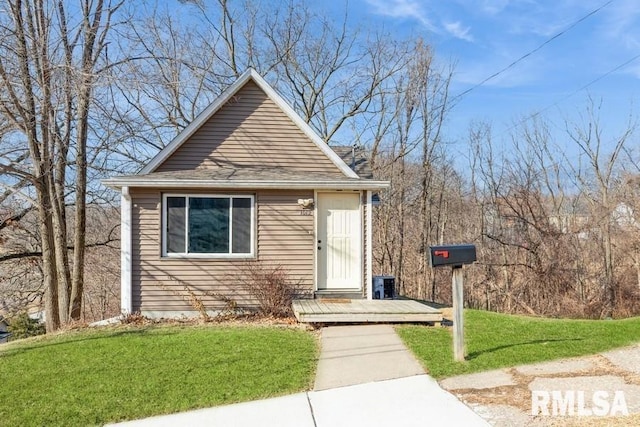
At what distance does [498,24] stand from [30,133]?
12488 mm

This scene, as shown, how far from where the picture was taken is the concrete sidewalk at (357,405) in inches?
143

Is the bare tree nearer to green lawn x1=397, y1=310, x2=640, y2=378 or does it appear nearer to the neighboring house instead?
the neighboring house

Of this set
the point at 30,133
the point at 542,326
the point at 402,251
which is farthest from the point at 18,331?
the point at 542,326

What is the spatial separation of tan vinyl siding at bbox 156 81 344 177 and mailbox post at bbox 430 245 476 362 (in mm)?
4853

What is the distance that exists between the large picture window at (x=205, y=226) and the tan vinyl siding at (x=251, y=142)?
997 millimetres

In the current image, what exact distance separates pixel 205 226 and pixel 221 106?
8.55 ft

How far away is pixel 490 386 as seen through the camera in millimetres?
4250

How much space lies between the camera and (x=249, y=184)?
8.51 m

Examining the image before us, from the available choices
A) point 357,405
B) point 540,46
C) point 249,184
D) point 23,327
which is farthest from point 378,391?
point 23,327

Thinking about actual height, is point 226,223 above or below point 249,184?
below

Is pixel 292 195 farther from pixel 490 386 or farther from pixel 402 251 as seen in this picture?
pixel 402 251

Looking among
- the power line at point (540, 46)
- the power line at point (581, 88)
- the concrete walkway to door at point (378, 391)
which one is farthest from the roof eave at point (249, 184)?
the power line at point (581, 88)

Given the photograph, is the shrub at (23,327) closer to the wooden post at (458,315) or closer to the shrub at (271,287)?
the shrub at (271,287)

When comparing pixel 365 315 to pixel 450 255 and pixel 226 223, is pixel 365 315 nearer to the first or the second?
pixel 450 255
